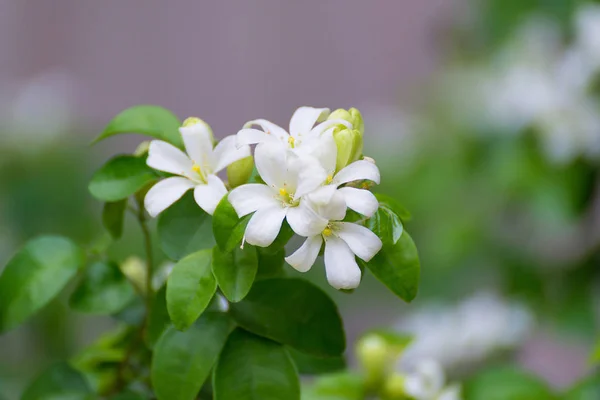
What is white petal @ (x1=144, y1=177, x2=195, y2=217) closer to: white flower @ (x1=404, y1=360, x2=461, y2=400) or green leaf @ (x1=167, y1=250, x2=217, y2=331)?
green leaf @ (x1=167, y1=250, x2=217, y2=331)

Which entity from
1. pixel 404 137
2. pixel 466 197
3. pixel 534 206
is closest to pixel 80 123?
pixel 404 137

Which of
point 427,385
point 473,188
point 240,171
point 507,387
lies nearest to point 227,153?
point 240,171

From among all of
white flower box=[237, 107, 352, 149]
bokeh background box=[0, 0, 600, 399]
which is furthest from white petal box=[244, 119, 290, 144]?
bokeh background box=[0, 0, 600, 399]

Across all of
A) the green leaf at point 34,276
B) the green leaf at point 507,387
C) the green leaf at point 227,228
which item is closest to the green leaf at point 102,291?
the green leaf at point 34,276

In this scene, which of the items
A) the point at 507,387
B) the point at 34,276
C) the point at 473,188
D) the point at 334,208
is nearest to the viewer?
the point at 334,208

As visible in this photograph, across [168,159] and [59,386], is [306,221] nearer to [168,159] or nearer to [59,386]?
[168,159]

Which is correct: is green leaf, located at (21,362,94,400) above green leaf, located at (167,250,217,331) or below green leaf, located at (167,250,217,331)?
below

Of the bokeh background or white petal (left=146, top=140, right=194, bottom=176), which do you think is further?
the bokeh background
